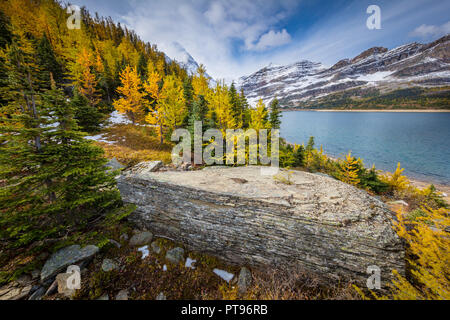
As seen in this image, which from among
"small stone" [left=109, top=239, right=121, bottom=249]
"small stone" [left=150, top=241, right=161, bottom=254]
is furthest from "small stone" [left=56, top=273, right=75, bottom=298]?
"small stone" [left=150, top=241, right=161, bottom=254]

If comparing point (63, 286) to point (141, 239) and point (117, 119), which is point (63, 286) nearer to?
point (141, 239)

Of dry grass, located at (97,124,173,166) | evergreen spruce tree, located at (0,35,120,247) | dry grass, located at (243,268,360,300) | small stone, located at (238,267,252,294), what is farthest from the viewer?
dry grass, located at (97,124,173,166)

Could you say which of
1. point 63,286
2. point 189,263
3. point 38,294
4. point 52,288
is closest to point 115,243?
point 63,286

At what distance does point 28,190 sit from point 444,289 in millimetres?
12751

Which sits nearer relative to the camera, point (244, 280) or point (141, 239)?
point (244, 280)

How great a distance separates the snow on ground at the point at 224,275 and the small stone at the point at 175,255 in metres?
1.63

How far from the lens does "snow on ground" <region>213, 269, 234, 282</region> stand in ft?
19.6

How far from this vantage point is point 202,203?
654cm

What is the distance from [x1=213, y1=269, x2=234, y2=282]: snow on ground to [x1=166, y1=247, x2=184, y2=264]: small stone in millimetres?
1627

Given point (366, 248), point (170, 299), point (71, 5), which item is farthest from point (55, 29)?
point (366, 248)

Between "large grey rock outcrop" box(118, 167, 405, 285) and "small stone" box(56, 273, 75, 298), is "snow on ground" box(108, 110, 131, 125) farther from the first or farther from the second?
"small stone" box(56, 273, 75, 298)

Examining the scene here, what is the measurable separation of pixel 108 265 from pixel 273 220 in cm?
662

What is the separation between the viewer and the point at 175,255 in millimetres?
6504

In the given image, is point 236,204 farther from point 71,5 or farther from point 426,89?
point 426,89
